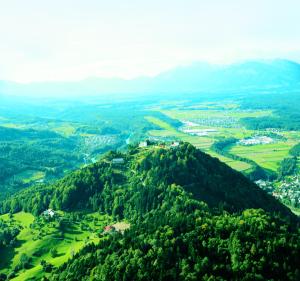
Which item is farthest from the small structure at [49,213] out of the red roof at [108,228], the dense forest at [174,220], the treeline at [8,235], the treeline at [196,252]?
the treeline at [196,252]

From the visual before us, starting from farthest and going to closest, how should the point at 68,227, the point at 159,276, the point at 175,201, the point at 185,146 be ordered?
the point at 185,146 → the point at 68,227 → the point at 175,201 → the point at 159,276

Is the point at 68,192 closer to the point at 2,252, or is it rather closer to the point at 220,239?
the point at 2,252

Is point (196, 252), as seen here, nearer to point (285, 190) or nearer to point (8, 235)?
point (8, 235)

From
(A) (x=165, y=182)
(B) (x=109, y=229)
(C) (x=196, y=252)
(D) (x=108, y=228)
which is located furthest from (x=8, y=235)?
(C) (x=196, y=252)

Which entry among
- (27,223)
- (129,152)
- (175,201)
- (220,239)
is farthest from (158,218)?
(129,152)

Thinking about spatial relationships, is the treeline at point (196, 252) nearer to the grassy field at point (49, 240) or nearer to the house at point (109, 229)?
the grassy field at point (49, 240)

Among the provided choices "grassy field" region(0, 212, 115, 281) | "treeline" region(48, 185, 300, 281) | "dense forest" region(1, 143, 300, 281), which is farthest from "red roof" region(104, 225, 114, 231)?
"treeline" region(48, 185, 300, 281)

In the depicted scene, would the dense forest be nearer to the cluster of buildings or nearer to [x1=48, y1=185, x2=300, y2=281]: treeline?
[x1=48, y1=185, x2=300, y2=281]: treeline
